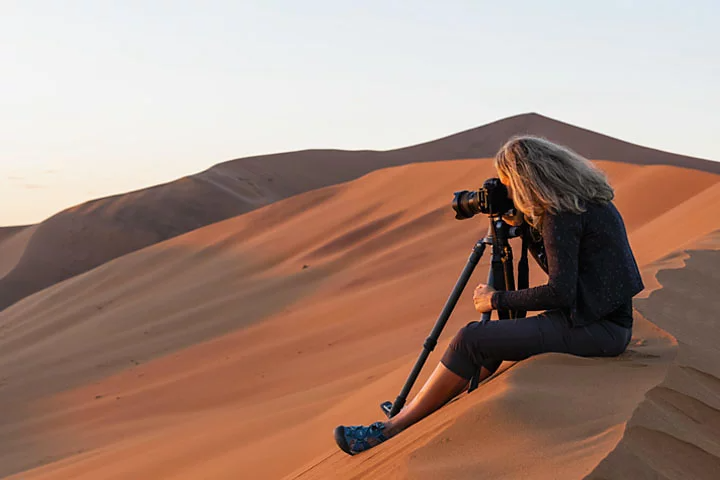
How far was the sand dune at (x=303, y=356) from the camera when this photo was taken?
3.20 metres

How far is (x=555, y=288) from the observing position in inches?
133

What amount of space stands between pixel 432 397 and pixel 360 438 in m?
0.40

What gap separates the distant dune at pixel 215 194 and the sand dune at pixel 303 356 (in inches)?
593

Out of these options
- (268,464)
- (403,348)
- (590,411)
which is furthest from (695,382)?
(403,348)

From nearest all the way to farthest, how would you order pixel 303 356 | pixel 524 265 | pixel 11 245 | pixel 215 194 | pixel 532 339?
1. pixel 532 339
2. pixel 524 265
3. pixel 303 356
4. pixel 215 194
5. pixel 11 245

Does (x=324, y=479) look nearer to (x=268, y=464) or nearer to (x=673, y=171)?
(x=268, y=464)

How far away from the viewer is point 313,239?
18.8 metres

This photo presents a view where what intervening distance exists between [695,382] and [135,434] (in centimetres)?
646

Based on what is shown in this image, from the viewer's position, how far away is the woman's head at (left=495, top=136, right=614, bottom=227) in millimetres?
3357

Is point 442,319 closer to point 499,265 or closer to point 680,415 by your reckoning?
point 499,265

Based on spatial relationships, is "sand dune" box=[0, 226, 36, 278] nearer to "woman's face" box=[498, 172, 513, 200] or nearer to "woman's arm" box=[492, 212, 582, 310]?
"woman's face" box=[498, 172, 513, 200]

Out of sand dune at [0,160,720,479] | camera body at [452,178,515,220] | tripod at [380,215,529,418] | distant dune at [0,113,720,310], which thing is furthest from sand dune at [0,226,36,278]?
camera body at [452,178,515,220]

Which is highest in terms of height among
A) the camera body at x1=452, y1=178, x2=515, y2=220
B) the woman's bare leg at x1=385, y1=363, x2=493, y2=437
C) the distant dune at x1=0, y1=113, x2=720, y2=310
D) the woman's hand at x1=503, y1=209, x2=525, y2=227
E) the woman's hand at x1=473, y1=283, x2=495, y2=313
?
the distant dune at x1=0, y1=113, x2=720, y2=310

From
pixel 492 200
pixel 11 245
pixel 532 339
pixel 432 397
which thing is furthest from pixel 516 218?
pixel 11 245
